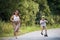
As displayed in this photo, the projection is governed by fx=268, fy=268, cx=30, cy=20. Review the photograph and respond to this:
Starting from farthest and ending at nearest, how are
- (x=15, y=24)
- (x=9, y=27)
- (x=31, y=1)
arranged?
1. (x=31, y=1)
2. (x=9, y=27)
3. (x=15, y=24)

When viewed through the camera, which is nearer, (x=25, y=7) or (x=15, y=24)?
(x=15, y=24)

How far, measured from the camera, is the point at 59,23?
36312 mm

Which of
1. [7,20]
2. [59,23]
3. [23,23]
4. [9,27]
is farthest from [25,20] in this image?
[59,23]

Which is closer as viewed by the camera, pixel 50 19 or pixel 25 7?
pixel 25 7

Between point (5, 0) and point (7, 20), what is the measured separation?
2.07 m

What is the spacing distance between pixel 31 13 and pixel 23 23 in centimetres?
156

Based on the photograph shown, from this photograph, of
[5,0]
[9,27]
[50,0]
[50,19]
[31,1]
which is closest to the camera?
[9,27]

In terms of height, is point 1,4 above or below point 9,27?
above

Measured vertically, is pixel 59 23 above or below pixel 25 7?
A: below

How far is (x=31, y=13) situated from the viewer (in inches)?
1094

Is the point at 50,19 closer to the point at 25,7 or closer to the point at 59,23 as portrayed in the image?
the point at 59,23

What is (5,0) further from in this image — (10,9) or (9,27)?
(9,27)

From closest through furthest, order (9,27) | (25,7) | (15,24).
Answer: (15,24) < (9,27) < (25,7)

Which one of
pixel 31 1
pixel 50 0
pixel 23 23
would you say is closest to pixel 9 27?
pixel 23 23
